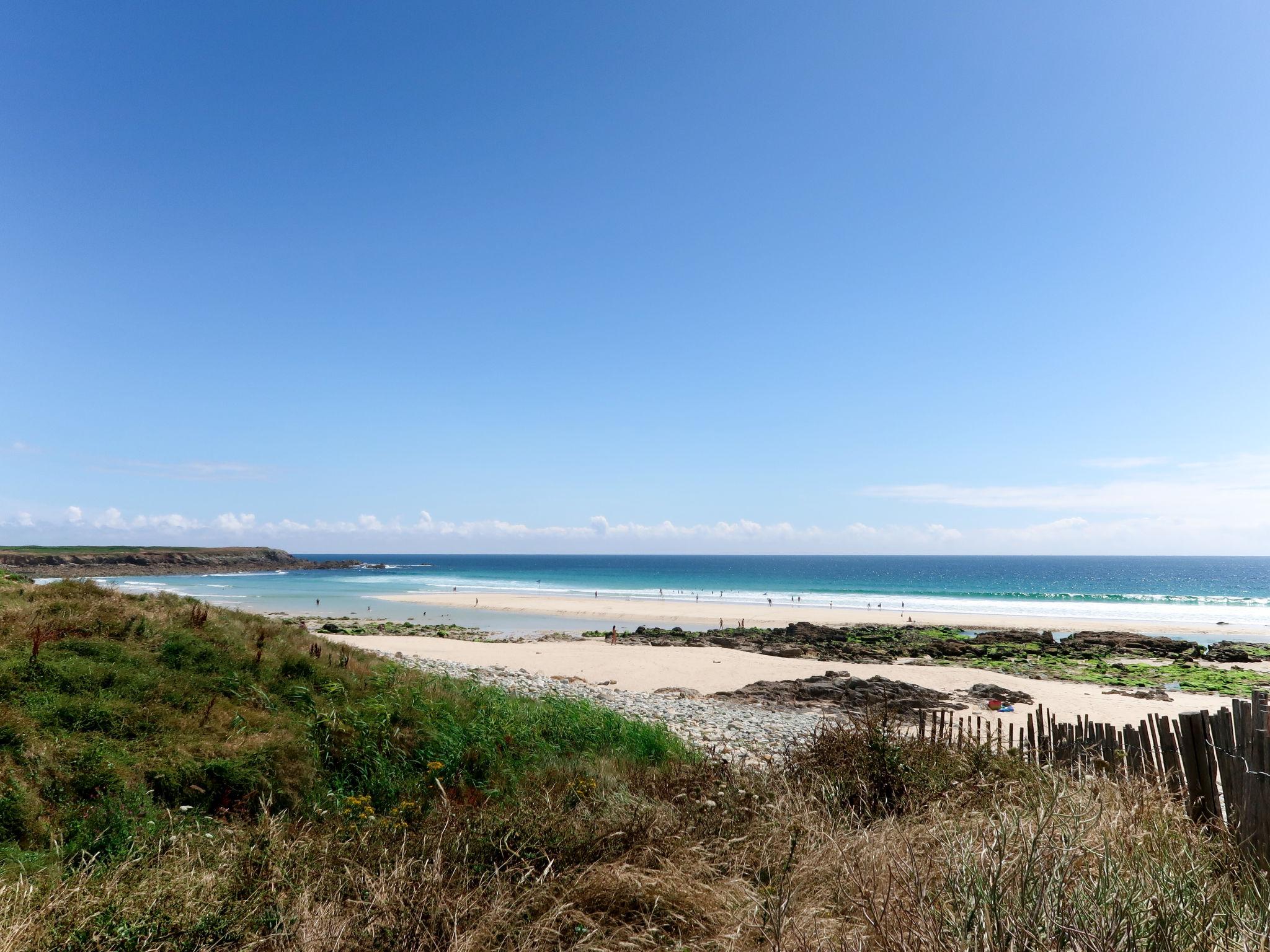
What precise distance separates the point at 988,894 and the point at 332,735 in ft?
22.3

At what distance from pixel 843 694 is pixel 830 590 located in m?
63.0

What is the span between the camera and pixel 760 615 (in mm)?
48094

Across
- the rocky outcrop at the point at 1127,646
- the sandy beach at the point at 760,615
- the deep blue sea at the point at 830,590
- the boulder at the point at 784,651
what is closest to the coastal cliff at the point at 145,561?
the deep blue sea at the point at 830,590

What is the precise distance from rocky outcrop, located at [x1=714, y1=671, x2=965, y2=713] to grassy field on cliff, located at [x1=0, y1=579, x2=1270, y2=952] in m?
9.91

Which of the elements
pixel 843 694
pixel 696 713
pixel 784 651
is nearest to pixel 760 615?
pixel 784 651

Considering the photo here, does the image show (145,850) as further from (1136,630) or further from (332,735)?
(1136,630)

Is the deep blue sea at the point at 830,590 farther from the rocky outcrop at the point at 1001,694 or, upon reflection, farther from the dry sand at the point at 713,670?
the rocky outcrop at the point at 1001,694

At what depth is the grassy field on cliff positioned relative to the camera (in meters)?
2.93

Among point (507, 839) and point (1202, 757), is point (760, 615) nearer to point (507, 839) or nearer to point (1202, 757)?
point (1202, 757)

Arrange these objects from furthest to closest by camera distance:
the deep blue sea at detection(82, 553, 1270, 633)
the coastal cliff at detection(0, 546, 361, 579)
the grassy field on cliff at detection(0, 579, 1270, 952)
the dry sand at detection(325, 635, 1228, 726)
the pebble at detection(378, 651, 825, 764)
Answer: the coastal cliff at detection(0, 546, 361, 579) < the deep blue sea at detection(82, 553, 1270, 633) < the dry sand at detection(325, 635, 1228, 726) < the pebble at detection(378, 651, 825, 764) < the grassy field on cliff at detection(0, 579, 1270, 952)

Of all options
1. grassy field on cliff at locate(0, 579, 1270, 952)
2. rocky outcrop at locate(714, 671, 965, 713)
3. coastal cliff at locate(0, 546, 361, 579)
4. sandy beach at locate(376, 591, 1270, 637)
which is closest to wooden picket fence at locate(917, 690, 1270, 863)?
grassy field on cliff at locate(0, 579, 1270, 952)

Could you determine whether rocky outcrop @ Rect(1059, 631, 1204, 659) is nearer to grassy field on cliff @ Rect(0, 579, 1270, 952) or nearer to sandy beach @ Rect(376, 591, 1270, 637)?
sandy beach @ Rect(376, 591, 1270, 637)

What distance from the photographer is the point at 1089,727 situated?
6629mm

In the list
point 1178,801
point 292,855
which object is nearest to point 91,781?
point 292,855
